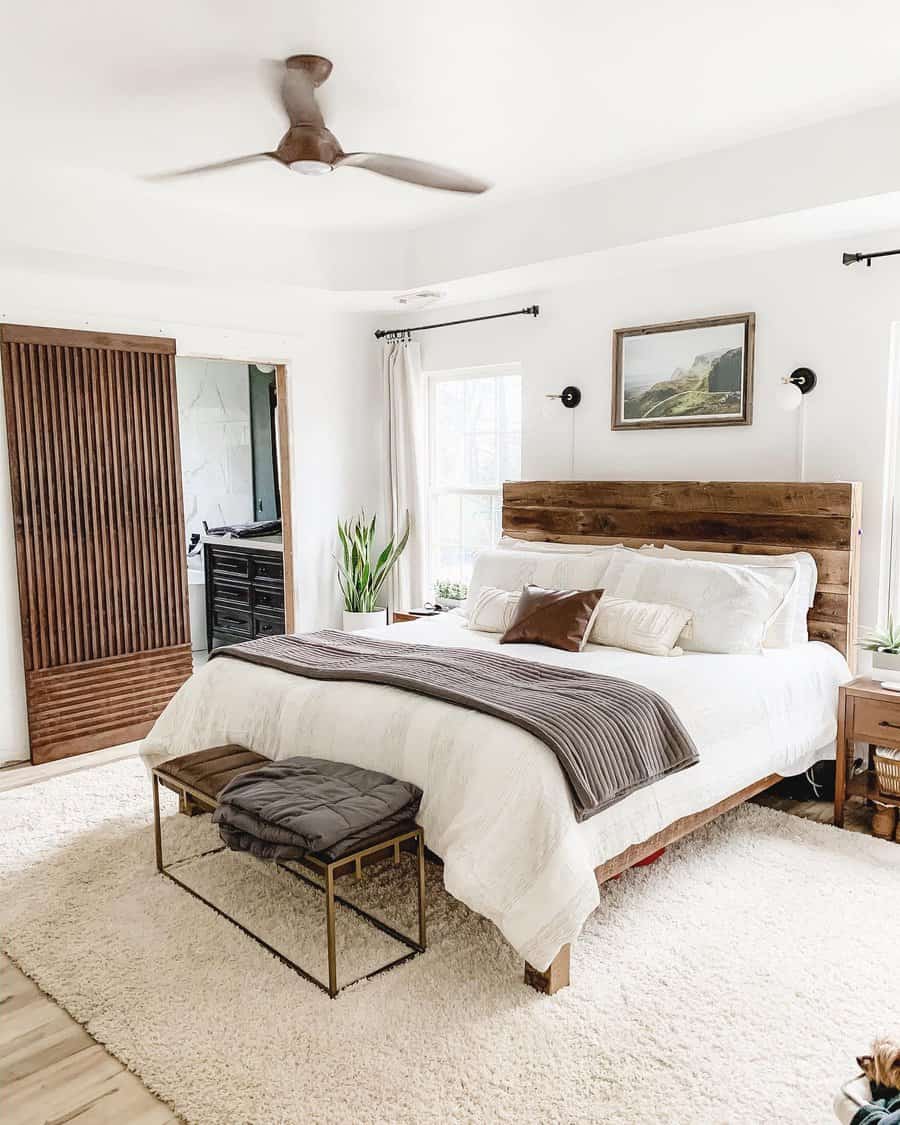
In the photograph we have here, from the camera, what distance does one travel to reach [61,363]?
171 inches

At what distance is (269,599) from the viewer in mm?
5930

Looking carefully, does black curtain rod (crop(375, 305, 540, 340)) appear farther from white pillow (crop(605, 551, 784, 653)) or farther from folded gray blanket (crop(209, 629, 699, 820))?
folded gray blanket (crop(209, 629, 699, 820))

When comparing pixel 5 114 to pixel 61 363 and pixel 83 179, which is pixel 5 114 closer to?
pixel 83 179

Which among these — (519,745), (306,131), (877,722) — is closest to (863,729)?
(877,722)

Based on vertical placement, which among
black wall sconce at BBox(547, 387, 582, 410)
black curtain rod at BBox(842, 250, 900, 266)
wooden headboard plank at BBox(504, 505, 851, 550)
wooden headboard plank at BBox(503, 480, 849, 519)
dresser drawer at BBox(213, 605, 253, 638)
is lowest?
dresser drawer at BBox(213, 605, 253, 638)

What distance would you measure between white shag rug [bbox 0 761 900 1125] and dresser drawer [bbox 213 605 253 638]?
2873 mm

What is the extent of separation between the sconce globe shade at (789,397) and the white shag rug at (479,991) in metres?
1.82

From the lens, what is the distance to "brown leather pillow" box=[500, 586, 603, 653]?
3707 millimetres

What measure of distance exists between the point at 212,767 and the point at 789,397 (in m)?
2.83

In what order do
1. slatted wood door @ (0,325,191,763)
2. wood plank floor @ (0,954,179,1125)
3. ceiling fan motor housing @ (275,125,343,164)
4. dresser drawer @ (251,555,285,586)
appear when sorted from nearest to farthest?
wood plank floor @ (0,954,179,1125) < ceiling fan motor housing @ (275,125,343,164) < slatted wood door @ (0,325,191,763) < dresser drawer @ (251,555,285,586)

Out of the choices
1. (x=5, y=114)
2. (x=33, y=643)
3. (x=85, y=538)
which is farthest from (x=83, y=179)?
(x=33, y=643)

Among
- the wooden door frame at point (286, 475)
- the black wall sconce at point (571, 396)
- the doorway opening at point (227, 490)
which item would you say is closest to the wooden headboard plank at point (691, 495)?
the black wall sconce at point (571, 396)

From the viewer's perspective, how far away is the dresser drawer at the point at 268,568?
583 cm

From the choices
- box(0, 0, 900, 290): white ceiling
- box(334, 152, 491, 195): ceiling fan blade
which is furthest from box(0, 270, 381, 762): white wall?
box(334, 152, 491, 195): ceiling fan blade
